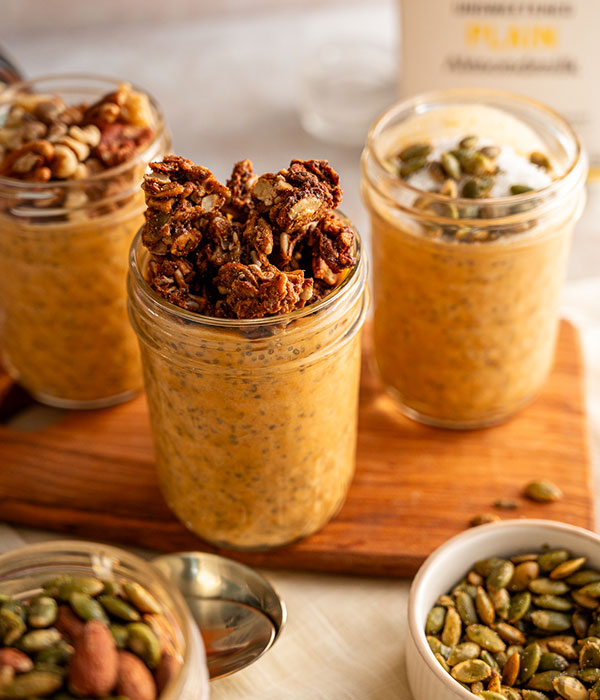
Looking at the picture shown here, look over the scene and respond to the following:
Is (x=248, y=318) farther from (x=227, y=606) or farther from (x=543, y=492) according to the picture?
(x=543, y=492)

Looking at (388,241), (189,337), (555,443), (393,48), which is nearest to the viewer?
(189,337)

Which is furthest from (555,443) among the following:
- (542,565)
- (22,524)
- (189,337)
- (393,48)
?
(393,48)

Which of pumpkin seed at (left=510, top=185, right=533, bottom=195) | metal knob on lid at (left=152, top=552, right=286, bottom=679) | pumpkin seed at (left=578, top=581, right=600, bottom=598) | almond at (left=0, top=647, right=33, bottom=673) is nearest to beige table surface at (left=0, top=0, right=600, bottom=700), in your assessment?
metal knob on lid at (left=152, top=552, right=286, bottom=679)

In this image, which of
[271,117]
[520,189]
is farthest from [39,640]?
[271,117]

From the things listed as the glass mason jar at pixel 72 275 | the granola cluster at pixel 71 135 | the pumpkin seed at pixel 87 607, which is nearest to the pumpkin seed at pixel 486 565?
the pumpkin seed at pixel 87 607

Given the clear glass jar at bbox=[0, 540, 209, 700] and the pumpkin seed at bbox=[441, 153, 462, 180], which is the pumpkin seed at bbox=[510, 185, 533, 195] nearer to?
the pumpkin seed at bbox=[441, 153, 462, 180]

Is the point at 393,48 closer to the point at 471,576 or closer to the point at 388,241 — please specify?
the point at 388,241
